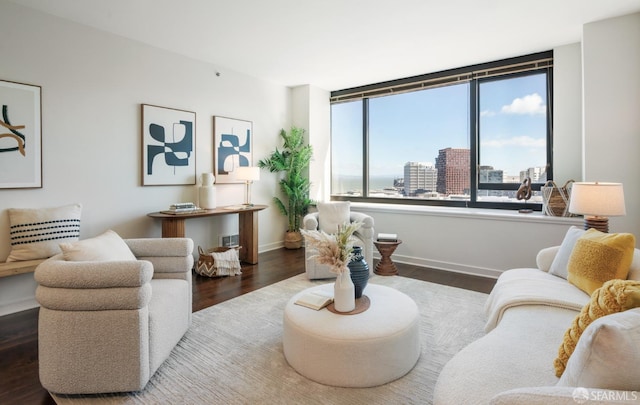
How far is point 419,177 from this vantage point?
16.9ft

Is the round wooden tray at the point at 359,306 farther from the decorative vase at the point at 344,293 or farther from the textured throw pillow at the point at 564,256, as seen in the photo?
the textured throw pillow at the point at 564,256

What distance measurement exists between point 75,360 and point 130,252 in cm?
75

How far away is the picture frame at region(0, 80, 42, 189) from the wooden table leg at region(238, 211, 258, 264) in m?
2.23

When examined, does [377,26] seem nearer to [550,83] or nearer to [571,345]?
[550,83]

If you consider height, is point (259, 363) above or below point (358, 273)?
→ below

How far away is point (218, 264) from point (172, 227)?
0.68 meters

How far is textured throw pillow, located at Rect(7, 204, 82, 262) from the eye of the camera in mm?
2904

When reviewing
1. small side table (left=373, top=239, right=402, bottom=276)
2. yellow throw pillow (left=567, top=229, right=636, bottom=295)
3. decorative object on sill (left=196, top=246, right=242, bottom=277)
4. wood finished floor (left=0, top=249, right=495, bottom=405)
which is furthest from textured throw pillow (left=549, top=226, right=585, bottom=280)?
decorative object on sill (left=196, top=246, right=242, bottom=277)

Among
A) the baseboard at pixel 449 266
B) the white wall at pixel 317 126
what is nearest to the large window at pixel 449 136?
the white wall at pixel 317 126

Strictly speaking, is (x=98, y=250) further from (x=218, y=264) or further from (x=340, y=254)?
(x=218, y=264)

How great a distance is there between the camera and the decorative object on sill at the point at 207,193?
422 centimetres

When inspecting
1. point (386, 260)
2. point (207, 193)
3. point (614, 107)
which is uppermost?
point (614, 107)

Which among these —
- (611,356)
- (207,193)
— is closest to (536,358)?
(611,356)

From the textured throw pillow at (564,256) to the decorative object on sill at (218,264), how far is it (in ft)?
10.5
